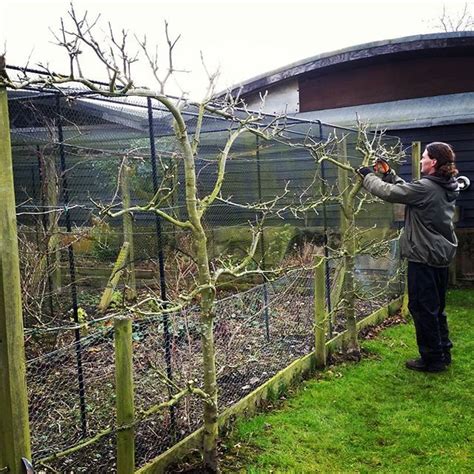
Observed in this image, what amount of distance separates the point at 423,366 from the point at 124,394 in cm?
313

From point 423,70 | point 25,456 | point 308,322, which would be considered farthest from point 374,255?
point 423,70

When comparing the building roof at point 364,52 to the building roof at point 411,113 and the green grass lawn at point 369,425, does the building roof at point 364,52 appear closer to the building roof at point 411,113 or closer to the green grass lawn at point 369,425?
the building roof at point 411,113

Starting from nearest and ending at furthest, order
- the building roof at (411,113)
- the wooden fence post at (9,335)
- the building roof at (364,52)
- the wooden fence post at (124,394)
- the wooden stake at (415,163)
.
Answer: the wooden fence post at (9,335), the wooden fence post at (124,394), the wooden stake at (415,163), the building roof at (411,113), the building roof at (364,52)

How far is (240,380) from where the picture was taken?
4430mm

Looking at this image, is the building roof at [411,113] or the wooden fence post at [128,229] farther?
the building roof at [411,113]

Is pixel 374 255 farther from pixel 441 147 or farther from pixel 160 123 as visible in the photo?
pixel 160 123

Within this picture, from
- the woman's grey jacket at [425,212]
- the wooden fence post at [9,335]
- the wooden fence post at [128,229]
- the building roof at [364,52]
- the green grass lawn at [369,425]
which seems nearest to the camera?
the wooden fence post at [9,335]

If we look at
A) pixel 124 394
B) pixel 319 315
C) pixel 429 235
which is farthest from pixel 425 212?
pixel 124 394

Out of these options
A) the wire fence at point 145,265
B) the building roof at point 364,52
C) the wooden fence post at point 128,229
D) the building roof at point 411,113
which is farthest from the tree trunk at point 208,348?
the building roof at point 411,113

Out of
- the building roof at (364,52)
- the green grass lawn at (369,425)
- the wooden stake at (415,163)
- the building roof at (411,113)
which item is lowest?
the green grass lawn at (369,425)

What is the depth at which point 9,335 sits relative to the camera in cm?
222

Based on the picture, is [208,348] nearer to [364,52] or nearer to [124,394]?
[124,394]

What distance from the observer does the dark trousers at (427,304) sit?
4.84m

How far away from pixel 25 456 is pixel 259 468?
146 cm
